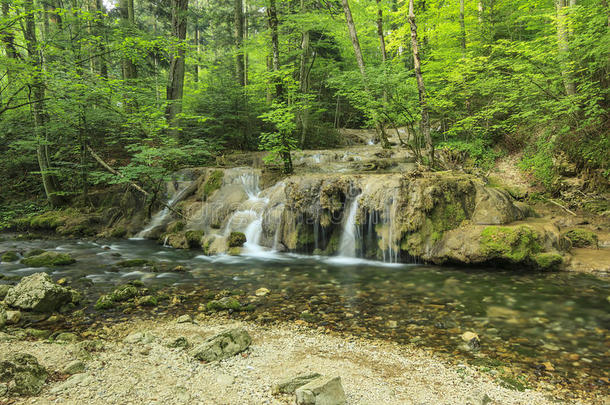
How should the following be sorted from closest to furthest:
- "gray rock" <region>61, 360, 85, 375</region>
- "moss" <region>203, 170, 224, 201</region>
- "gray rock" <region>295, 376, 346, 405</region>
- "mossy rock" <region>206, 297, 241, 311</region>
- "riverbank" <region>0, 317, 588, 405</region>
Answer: "gray rock" <region>295, 376, 346, 405</region> → "riverbank" <region>0, 317, 588, 405</region> → "gray rock" <region>61, 360, 85, 375</region> → "mossy rock" <region>206, 297, 241, 311</region> → "moss" <region>203, 170, 224, 201</region>

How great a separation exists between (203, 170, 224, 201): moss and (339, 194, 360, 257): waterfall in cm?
543

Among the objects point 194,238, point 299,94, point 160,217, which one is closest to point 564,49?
point 299,94

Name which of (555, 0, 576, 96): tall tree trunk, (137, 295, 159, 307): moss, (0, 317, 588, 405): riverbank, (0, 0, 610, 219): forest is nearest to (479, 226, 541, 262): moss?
(0, 0, 610, 219): forest

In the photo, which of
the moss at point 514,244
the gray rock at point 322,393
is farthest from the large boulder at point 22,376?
the moss at point 514,244

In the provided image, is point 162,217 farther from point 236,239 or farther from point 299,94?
point 299,94

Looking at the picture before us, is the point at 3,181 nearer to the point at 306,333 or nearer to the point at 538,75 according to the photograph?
the point at 306,333

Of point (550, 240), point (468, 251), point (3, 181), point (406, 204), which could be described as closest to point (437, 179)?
point (406, 204)

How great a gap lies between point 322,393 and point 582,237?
772 cm

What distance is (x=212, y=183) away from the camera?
37.7 ft

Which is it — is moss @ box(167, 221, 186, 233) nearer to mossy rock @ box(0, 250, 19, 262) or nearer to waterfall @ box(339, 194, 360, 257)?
mossy rock @ box(0, 250, 19, 262)

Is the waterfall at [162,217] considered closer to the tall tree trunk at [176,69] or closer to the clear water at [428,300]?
the clear water at [428,300]

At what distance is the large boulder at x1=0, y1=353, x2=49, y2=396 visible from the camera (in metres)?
2.37

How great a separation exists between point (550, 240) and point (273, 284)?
582cm

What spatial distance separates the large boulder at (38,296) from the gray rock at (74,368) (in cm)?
229
